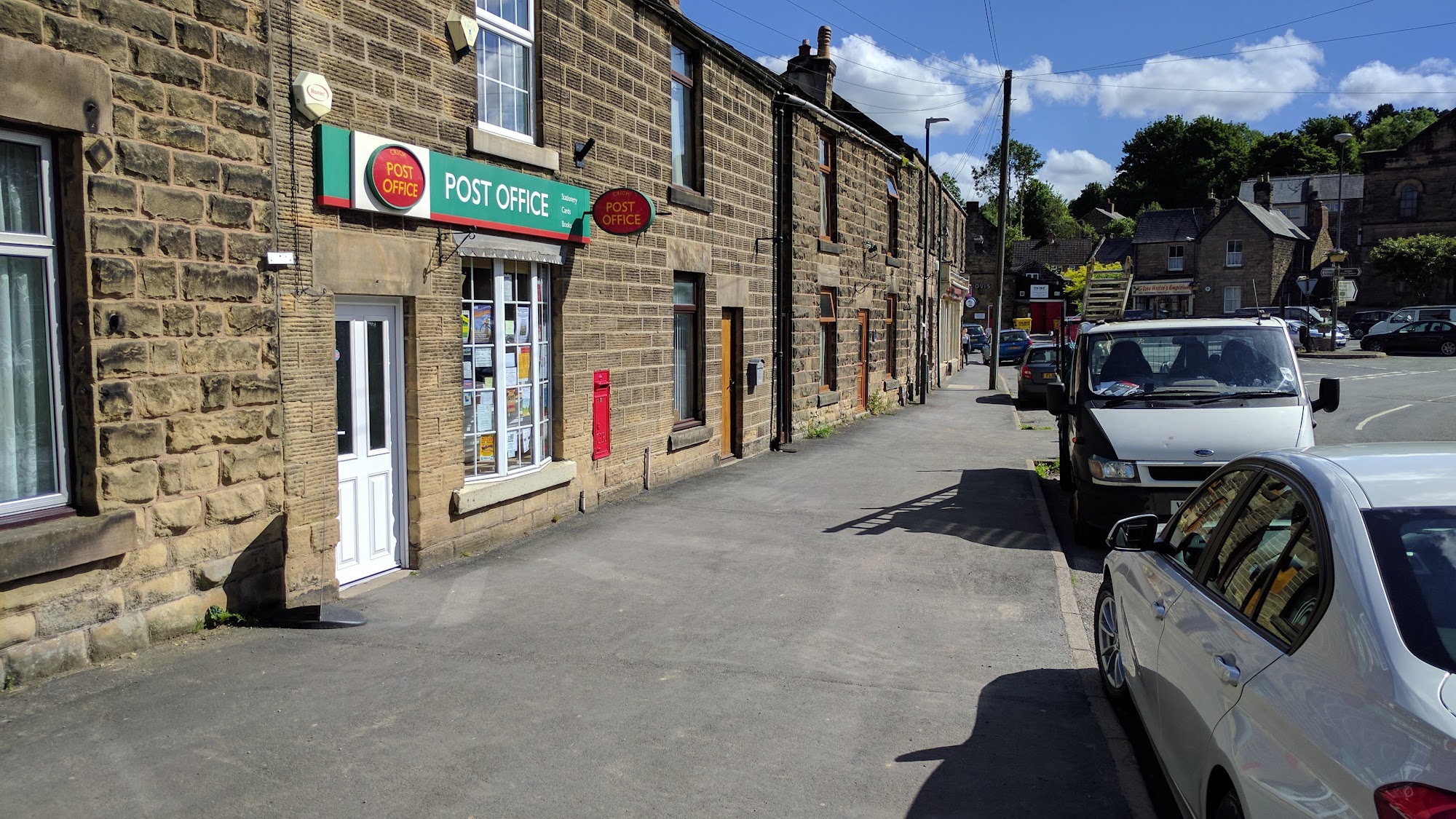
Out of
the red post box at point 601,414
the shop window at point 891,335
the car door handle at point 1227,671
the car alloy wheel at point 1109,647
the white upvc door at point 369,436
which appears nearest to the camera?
the car door handle at point 1227,671

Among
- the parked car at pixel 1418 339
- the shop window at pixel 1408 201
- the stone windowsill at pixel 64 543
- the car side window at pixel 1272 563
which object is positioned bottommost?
the stone windowsill at pixel 64 543

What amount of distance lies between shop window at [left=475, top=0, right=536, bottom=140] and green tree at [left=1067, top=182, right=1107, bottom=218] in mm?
112926

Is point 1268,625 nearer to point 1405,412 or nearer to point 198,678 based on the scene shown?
point 198,678

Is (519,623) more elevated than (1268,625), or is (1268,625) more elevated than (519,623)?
(1268,625)

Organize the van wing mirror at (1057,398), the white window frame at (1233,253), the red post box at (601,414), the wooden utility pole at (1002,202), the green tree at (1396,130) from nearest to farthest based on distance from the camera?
1. the red post box at (601,414)
2. the van wing mirror at (1057,398)
3. the wooden utility pole at (1002,202)
4. the white window frame at (1233,253)
5. the green tree at (1396,130)

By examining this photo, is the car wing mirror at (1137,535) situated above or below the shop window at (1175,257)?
below

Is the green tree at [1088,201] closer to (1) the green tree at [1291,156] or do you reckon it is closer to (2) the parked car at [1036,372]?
(1) the green tree at [1291,156]

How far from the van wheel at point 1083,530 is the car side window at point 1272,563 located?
576 centimetres

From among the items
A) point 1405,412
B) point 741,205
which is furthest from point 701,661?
point 1405,412

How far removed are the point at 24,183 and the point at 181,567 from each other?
2298 millimetres

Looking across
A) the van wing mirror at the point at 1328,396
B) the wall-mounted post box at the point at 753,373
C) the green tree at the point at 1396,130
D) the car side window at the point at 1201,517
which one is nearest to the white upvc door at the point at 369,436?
the car side window at the point at 1201,517

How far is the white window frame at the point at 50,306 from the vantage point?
17.3 ft

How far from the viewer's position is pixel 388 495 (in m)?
7.83

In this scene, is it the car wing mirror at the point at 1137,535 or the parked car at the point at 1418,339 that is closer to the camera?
the car wing mirror at the point at 1137,535
